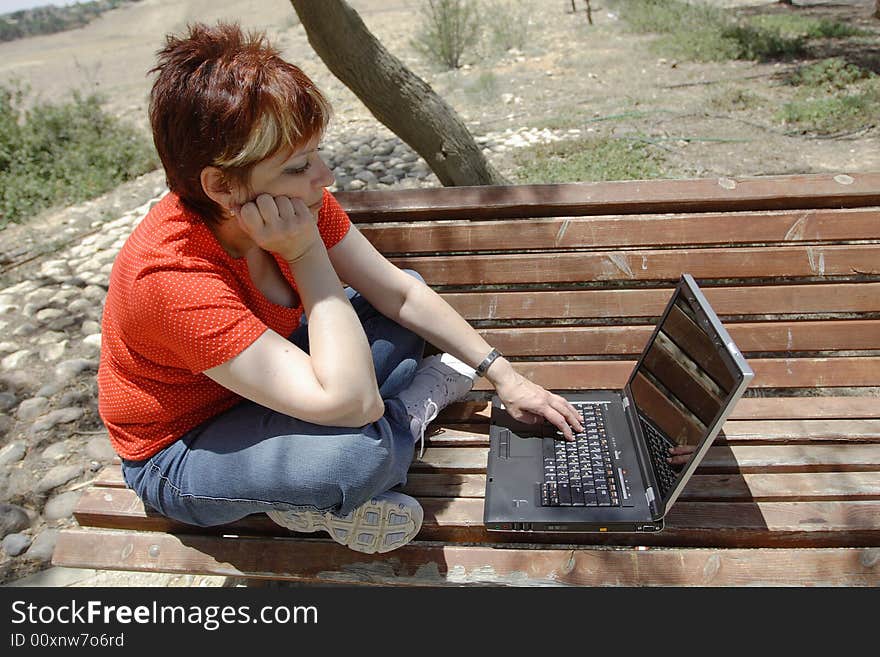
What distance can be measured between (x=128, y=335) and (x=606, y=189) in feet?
5.23

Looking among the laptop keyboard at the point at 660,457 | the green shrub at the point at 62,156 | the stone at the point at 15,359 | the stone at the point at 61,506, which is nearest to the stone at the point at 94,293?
the stone at the point at 15,359

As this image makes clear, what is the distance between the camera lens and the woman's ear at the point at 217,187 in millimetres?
1753

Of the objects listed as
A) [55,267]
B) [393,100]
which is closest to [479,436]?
[393,100]

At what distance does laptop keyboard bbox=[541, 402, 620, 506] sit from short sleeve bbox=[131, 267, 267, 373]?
0.91 metres

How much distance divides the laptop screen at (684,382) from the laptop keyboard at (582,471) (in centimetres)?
13

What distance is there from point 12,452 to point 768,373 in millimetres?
3257

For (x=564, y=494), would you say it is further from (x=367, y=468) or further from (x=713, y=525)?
(x=367, y=468)

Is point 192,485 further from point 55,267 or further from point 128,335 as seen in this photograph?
point 55,267

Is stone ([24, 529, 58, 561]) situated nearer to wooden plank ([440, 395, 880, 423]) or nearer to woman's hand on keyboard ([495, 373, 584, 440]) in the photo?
wooden plank ([440, 395, 880, 423])

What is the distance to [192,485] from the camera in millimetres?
1914

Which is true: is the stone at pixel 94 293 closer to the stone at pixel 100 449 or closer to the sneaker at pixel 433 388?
the stone at pixel 100 449

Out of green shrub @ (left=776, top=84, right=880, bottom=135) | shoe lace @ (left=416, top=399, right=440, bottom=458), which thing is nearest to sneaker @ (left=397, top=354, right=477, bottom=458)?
shoe lace @ (left=416, top=399, right=440, bottom=458)

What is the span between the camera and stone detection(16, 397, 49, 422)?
3600 mm

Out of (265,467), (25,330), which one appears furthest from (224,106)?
(25,330)
